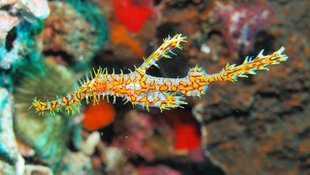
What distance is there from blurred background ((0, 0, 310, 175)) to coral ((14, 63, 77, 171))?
0.04 ft

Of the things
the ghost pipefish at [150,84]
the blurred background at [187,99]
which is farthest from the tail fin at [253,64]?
the blurred background at [187,99]

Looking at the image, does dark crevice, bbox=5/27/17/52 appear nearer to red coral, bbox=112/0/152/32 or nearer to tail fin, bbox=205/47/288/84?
red coral, bbox=112/0/152/32

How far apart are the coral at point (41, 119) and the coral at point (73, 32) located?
0.23 meters

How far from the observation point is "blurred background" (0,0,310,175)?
402 centimetres

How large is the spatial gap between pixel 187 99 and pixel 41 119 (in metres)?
1.93

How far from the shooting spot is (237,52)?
4.36 meters

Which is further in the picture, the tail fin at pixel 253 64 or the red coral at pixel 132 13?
the red coral at pixel 132 13

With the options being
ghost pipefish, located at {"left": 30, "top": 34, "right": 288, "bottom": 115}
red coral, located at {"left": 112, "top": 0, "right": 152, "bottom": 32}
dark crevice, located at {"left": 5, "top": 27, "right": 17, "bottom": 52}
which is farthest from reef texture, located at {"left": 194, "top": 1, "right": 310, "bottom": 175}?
dark crevice, located at {"left": 5, "top": 27, "right": 17, "bottom": 52}

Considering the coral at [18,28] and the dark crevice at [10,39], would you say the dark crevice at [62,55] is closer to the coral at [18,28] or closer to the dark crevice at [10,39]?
the coral at [18,28]

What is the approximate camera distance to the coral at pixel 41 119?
3746 mm

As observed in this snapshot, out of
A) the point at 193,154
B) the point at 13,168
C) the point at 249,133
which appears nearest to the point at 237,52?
the point at 249,133

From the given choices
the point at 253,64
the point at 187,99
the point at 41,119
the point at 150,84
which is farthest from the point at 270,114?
the point at 41,119

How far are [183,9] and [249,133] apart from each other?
1960 millimetres

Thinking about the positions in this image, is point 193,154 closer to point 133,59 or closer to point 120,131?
point 120,131
